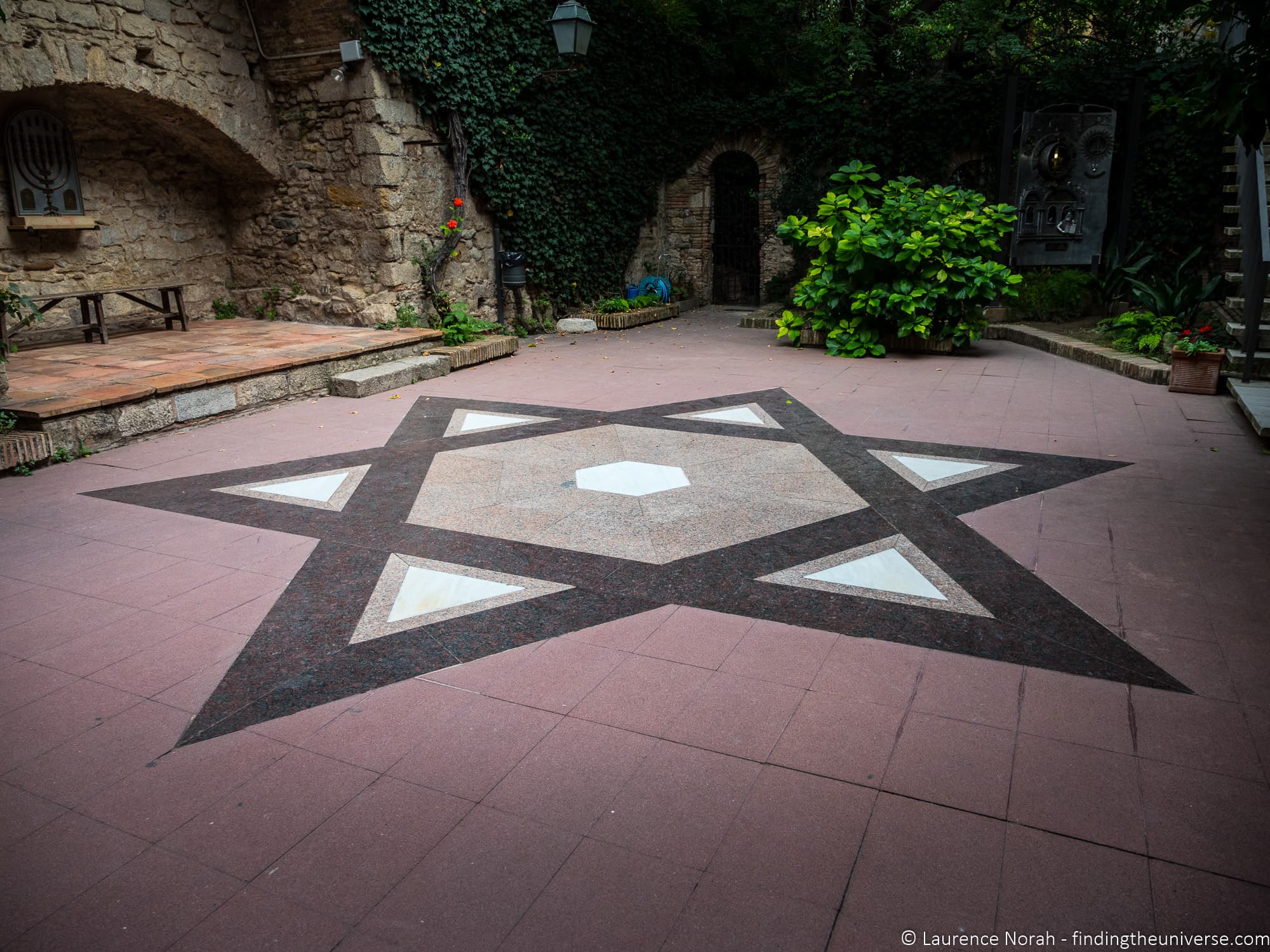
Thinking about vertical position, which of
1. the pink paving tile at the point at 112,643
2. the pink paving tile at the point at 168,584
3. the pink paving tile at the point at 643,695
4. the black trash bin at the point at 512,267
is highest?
the black trash bin at the point at 512,267

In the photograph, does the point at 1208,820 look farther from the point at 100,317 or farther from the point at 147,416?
the point at 100,317

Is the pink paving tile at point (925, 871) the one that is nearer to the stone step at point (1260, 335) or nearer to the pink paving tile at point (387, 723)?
the pink paving tile at point (387, 723)

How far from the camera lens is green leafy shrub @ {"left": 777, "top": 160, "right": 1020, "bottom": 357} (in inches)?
292

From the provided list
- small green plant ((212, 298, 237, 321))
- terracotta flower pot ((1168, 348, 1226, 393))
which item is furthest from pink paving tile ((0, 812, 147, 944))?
small green plant ((212, 298, 237, 321))

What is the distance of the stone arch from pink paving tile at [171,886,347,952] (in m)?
11.1

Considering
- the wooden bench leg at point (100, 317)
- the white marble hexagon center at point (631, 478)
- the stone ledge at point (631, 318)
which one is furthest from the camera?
the stone ledge at point (631, 318)

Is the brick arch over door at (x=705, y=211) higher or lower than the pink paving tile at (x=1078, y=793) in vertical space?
higher

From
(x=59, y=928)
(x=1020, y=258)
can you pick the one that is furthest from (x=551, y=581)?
(x=1020, y=258)

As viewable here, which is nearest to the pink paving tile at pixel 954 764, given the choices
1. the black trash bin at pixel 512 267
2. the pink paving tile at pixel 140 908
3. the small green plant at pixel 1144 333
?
the pink paving tile at pixel 140 908

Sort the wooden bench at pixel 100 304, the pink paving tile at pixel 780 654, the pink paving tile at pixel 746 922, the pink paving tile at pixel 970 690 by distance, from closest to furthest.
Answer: the pink paving tile at pixel 746 922
the pink paving tile at pixel 970 690
the pink paving tile at pixel 780 654
the wooden bench at pixel 100 304

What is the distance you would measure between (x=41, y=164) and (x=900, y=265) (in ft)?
23.3

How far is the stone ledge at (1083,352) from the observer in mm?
6570

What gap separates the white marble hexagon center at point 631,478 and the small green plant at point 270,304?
5.39 m

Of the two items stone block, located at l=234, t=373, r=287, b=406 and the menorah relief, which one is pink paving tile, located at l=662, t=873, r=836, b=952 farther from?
the menorah relief
